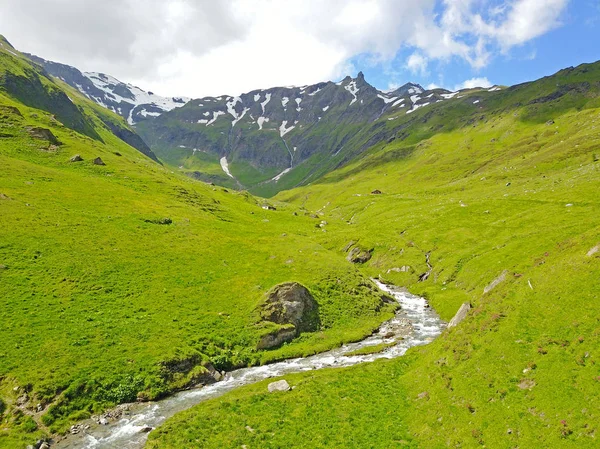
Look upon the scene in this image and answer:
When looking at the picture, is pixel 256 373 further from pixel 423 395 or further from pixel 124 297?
pixel 124 297

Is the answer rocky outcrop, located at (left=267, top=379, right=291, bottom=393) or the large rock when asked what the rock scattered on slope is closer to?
the large rock

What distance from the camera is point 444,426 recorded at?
2633 centimetres

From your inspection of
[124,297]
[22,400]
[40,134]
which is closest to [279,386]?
[22,400]

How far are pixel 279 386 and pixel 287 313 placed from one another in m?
15.0

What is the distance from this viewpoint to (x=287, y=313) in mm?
49125

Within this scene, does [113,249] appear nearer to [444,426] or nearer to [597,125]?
[444,426]

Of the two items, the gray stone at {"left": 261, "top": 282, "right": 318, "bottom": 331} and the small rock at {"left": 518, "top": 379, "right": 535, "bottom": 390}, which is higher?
the gray stone at {"left": 261, "top": 282, "right": 318, "bottom": 331}

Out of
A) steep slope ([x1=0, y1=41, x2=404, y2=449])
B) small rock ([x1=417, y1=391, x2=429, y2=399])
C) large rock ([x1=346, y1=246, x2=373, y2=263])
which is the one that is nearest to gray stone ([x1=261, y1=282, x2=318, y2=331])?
steep slope ([x1=0, y1=41, x2=404, y2=449])

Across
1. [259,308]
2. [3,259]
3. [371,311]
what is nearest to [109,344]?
[259,308]

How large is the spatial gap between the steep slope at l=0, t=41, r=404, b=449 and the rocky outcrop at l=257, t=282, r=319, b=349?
0.84 meters

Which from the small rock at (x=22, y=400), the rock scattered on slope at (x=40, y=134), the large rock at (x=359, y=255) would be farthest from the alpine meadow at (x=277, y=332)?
the rock scattered on slope at (x=40, y=134)

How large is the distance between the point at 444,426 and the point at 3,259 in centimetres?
5623

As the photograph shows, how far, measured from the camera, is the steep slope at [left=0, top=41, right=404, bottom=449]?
107 ft

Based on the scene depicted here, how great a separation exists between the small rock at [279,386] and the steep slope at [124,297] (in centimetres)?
764
